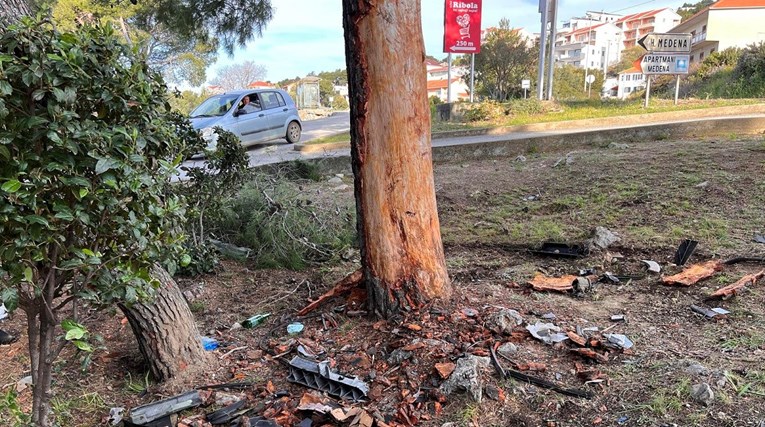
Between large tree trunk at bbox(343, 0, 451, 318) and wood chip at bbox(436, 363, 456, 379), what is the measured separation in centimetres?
56

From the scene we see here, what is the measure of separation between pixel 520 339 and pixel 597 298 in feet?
3.14

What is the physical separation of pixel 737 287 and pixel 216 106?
11105 millimetres

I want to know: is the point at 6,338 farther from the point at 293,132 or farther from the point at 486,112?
the point at 486,112

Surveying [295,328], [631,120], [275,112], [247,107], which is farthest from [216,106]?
[295,328]

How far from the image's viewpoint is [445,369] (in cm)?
240

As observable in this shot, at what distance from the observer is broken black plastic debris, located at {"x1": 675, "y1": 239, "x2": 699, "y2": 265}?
378 centimetres

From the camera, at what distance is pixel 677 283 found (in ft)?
11.0

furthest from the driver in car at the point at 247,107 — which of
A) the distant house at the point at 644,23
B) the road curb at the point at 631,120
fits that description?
the distant house at the point at 644,23

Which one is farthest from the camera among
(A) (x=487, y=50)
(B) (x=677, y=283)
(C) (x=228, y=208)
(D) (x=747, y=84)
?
(A) (x=487, y=50)

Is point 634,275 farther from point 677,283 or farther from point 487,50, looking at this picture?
point 487,50

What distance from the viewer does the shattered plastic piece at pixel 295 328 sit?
123 inches

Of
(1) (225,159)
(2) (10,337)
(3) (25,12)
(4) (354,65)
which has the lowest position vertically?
(2) (10,337)

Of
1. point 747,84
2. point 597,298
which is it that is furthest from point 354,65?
point 747,84

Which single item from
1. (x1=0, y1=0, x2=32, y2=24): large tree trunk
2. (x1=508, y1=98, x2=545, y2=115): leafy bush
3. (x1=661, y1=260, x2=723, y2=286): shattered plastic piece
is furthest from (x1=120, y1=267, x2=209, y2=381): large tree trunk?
(x1=508, y1=98, x2=545, y2=115): leafy bush
